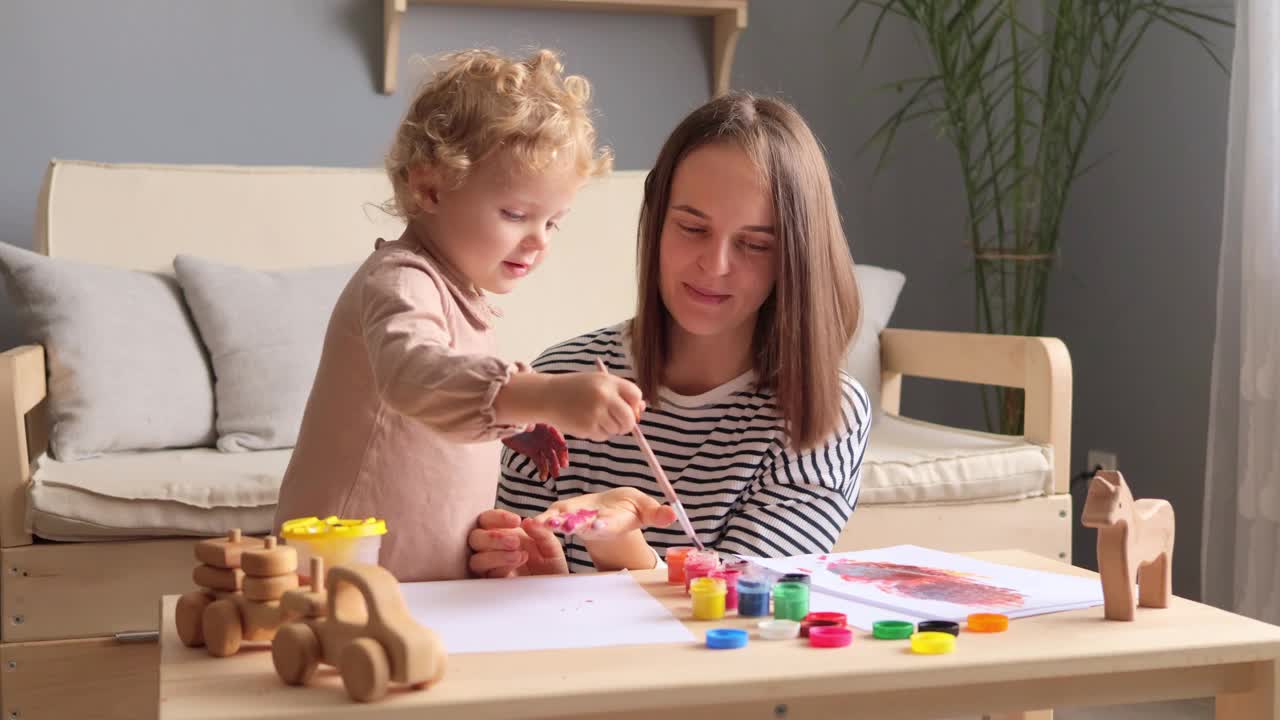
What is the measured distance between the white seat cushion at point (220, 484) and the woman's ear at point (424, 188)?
3.05 ft

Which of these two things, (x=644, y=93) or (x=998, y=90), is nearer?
(x=644, y=93)

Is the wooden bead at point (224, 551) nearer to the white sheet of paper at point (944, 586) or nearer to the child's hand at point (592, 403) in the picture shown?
the child's hand at point (592, 403)

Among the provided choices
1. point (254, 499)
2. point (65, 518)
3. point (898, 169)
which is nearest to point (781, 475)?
point (254, 499)

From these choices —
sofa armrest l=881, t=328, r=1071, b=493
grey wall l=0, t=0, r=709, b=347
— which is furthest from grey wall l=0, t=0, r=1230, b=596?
sofa armrest l=881, t=328, r=1071, b=493

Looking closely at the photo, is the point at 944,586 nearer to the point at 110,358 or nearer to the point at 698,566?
the point at 698,566

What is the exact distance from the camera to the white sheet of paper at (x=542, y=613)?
90 centimetres

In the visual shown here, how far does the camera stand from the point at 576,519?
1.09 metres

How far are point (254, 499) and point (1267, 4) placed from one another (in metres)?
1.99

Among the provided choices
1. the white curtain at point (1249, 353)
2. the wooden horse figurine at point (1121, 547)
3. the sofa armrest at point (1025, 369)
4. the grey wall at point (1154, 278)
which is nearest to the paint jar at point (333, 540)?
the wooden horse figurine at point (1121, 547)

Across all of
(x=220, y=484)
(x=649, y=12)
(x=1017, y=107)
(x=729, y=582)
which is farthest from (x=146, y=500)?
(x=1017, y=107)

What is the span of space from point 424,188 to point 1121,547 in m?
0.63

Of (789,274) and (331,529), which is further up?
(789,274)

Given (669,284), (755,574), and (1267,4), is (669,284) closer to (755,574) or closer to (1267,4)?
(755,574)

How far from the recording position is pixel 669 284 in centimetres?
146
